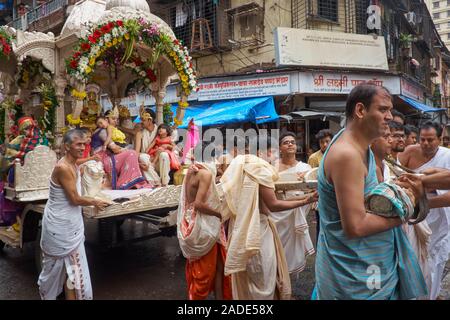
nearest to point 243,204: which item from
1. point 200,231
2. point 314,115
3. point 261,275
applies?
point 200,231

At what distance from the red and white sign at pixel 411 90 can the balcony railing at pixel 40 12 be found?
569 inches

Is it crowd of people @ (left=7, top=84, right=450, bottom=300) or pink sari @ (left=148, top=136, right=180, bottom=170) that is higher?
pink sari @ (left=148, top=136, right=180, bottom=170)

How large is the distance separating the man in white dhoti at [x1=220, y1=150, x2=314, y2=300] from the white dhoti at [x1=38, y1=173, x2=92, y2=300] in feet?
4.70

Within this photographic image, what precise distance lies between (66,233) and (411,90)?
584 inches

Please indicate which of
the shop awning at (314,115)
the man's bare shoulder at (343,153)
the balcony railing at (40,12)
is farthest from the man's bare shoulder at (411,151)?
the balcony railing at (40,12)

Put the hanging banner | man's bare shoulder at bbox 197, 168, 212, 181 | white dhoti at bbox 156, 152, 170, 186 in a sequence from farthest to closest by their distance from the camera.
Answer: the hanging banner
white dhoti at bbox 156, 152, 170, 186
man's bare shoulder at bbox 197, 168, 212, 181

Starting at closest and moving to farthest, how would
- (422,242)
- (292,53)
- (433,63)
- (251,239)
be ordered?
(251,239) < (422,242) < (292,53) < (433,63)

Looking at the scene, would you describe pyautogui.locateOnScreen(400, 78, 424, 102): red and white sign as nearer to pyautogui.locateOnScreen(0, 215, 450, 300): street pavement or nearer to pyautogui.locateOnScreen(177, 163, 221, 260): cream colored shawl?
pyautogui.locateOnScreen(0, 215, 450, 300): street pavement

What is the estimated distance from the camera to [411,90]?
48.0 feet

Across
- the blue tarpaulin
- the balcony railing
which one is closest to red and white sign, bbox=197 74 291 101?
the blue tarpaulin

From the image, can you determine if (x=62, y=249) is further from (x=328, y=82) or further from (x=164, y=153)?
(x=328, y=82)

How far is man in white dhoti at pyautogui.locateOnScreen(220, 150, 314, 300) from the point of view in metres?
3.00

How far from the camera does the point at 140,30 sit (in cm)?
538
